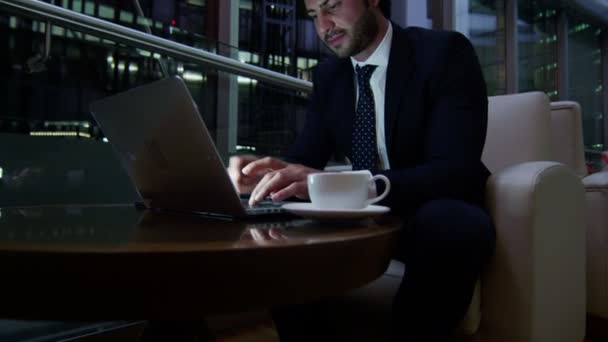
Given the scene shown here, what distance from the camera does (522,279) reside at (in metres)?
0.89

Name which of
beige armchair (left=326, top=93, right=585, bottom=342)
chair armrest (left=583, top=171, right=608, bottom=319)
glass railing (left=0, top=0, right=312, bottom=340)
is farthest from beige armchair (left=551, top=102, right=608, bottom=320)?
glass railing (left=0, top=0, right=312, bottom=340)

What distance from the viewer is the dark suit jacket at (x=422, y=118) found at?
904mm

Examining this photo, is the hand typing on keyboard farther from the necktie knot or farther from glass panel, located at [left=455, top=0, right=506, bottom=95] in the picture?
glass panel, located at [left=455, top=0, right=506, bottom=95]

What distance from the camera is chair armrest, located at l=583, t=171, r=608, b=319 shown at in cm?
147

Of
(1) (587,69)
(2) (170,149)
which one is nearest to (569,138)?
(2) (170,149)

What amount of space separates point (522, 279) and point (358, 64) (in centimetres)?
77

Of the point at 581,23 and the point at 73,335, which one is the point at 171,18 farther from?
the point at 581,23

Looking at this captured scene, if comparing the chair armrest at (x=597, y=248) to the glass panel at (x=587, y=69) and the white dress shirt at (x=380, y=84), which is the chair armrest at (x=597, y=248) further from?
the glass panel at (x=587, y=69)

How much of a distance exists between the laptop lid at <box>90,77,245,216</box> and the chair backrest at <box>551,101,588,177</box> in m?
1.55

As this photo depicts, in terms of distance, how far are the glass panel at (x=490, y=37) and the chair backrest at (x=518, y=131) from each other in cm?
306

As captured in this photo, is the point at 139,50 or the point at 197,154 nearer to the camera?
the point at 197,154

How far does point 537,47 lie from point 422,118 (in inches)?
229

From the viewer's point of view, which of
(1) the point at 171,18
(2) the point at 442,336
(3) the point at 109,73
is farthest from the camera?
(1) the point at 171,18

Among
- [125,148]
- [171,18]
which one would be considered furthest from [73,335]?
[171,18]
